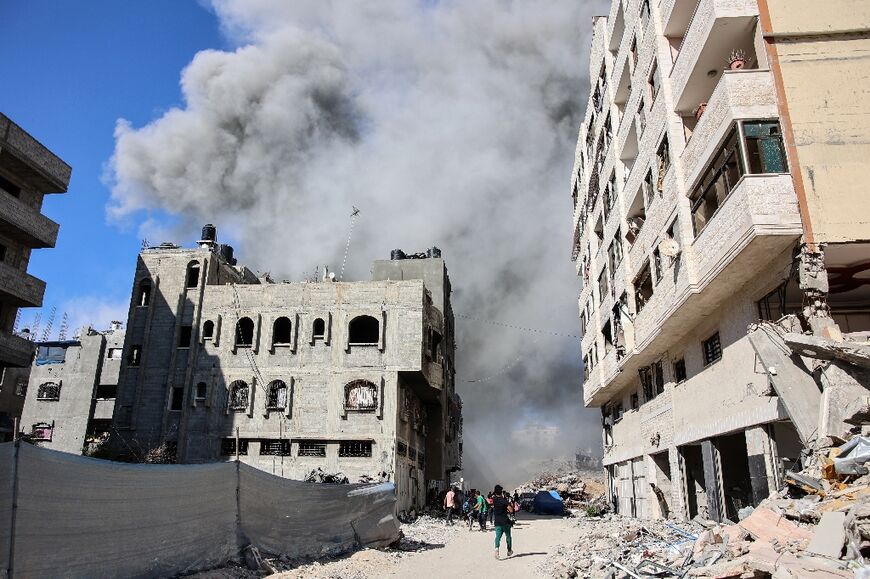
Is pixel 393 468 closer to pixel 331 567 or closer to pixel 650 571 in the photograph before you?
pixel 331 567

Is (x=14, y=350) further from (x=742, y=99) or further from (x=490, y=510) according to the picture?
(x=742, y=99)

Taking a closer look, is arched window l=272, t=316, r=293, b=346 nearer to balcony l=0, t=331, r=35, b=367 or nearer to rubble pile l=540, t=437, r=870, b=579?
balcony l=0, t=331, r=35, b=367

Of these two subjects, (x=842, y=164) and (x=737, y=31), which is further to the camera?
(x=737, y=31)

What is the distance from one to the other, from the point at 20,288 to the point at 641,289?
29.6m

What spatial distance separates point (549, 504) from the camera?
43.4 metres

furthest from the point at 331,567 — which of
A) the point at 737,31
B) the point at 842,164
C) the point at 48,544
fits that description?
the point at 737,31

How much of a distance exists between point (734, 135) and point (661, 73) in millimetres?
5975

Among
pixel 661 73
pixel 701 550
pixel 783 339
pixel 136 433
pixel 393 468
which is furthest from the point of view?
pixel 136 433

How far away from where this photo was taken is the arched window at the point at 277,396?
111 ft

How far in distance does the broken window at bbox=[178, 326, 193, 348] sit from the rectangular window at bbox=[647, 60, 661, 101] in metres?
28.2

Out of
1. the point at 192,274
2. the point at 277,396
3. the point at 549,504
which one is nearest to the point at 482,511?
the point at 277,396

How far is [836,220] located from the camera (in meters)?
12.3

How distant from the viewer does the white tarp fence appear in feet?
23.5

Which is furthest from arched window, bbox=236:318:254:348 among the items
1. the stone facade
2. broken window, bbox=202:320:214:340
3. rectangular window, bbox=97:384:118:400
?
rectangular window, bbox=97:384:118:400
